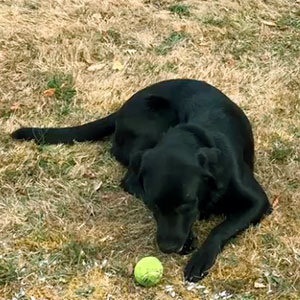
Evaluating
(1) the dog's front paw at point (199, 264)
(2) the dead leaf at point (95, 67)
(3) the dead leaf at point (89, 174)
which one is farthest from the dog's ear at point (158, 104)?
(2) the dead leaf at point (95, 67)

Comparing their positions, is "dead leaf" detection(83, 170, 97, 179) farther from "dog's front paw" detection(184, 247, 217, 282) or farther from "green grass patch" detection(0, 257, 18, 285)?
"dog's front paw" detection(184, 247, 217, 282)

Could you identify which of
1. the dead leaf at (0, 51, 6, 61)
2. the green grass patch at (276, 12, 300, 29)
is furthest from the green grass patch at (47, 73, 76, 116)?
the green grass patch at (276, 12, 300, 29)

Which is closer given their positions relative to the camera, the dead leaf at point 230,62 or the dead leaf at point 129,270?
the dead leaf at point 129,270

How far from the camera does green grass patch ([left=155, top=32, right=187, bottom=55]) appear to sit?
18.8ft

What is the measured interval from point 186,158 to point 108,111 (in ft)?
5.62

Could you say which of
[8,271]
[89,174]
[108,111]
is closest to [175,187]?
[8,271]

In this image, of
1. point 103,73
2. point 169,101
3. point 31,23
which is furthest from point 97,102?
point 31,23

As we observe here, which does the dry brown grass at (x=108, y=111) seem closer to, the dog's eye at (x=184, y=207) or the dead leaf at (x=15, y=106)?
the dead leaf at (x=15, y=106)

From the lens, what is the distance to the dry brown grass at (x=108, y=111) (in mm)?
3496

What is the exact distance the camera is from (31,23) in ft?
19.4

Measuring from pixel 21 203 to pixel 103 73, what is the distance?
1.73 meters

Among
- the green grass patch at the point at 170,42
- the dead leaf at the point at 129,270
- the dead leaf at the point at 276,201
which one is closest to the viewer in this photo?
the dead leaf at the point at 129,270

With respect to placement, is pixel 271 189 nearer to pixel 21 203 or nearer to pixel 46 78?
pixel 21 203

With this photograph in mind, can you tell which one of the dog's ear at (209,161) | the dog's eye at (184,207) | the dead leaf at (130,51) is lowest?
the dead leaf at (130,51)
